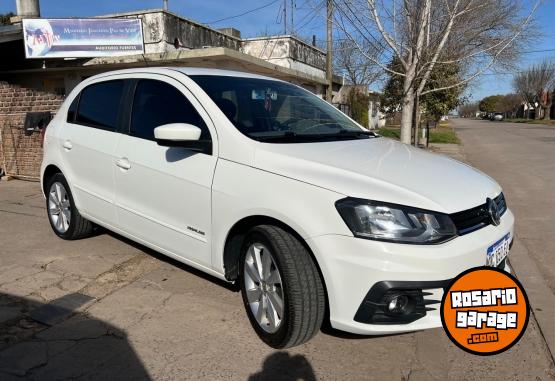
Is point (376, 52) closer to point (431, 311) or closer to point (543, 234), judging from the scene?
point (543, 234)

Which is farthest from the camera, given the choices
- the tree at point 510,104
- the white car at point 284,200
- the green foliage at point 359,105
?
the tree at point 510,104

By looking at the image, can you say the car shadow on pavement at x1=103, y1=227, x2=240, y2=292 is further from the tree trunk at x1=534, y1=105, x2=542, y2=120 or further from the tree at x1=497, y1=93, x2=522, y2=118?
the tree at x1=497, y1=93, x2=522, y2=118

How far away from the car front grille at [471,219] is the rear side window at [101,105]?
2942 millimetres

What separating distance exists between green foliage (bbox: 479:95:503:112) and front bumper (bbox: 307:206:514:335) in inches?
5504

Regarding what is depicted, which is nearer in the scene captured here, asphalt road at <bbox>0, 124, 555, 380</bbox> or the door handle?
asphalt road at <bbox>0, 124, 555, 380</bbox>

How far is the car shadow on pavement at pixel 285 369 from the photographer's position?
2.80 m

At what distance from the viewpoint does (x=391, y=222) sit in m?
2.62

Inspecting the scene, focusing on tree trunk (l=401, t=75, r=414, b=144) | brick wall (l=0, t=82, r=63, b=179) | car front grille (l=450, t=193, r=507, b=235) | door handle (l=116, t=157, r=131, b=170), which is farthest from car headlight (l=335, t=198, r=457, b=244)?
tree trunk (l=401, t=75, r=414, b=144)

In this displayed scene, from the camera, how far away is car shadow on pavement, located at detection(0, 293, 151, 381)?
2840mm

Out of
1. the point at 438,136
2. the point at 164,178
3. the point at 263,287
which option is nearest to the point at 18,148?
the point at 164,178

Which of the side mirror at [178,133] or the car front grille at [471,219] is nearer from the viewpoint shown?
the car front grille at [471,219]

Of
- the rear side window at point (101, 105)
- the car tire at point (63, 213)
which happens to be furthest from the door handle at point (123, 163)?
the car tire at point (63, 213)

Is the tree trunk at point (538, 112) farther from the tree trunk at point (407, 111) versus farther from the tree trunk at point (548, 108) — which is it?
the tree trunk at point (407, 111)

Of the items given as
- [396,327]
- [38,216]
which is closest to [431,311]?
[396,327]
